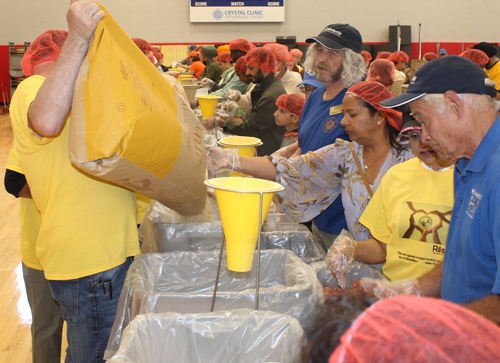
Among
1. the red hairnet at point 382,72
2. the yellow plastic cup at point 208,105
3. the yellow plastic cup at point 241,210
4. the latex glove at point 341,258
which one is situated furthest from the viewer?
the red hairnet at point 382,72

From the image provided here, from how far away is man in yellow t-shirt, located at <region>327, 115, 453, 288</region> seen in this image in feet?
4.84

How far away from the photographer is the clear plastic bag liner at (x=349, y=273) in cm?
171

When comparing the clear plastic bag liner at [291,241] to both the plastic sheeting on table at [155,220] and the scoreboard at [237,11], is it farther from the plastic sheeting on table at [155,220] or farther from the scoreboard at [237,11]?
the scoreboard at [237,11]

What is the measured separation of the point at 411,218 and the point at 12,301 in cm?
272

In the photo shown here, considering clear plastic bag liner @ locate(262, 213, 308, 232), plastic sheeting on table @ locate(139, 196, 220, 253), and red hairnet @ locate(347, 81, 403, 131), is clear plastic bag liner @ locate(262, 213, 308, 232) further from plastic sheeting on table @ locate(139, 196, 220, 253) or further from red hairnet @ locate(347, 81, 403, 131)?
red hairnet @ locate(347, 81, 403, 131)

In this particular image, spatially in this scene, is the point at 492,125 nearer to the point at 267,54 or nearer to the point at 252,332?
the point at 252,332

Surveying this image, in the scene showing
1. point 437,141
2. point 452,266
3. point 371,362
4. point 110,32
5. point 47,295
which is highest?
point 110,32

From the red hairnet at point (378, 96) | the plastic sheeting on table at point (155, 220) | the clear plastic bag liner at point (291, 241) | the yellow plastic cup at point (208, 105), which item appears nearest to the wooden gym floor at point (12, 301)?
the plastic sheeting on table at point (155, 220)

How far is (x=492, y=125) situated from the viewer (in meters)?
1.02

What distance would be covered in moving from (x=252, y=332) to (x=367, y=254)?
670 millimetres

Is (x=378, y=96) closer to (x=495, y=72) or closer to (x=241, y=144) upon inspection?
(x=241, y=144)

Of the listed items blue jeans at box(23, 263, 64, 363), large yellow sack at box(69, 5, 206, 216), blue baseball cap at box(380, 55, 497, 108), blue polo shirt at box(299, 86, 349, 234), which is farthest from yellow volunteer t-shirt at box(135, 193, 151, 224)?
blue baseball cap at box(380, 55, 497, 108)

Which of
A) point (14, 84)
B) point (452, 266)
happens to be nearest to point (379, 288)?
point (452, 266)

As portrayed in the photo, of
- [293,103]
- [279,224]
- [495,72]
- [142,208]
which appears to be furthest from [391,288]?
[495,72]
